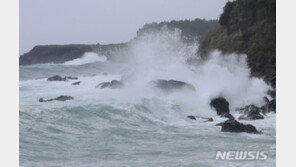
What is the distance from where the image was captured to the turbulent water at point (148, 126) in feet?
34.3

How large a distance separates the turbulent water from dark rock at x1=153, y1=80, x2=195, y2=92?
351mm

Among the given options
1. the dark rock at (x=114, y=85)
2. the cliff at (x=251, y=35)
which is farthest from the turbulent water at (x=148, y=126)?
the cliff at (x=251, y=35)

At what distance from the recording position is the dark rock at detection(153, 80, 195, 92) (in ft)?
79.2

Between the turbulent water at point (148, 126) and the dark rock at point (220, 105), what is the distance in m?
0.27

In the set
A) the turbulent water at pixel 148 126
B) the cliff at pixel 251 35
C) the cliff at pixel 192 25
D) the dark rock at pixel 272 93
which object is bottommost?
the turbulent water at pixel 148 126

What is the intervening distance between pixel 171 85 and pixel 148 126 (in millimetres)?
8613

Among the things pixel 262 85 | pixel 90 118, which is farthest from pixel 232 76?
pixel 90 118

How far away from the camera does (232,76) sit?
2531cm

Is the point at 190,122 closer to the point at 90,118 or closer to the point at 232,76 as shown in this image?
the point at 90,118

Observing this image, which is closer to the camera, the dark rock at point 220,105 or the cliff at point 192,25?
the dark rock at point 220,105

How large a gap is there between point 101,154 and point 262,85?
14894 millimetres

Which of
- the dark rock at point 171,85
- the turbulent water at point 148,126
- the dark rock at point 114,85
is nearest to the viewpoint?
the turbulent water at point 148,126

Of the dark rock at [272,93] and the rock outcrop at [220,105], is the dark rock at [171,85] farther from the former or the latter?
the dark rock at [272,93]

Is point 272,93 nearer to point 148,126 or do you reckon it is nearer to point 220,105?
point 220,105
